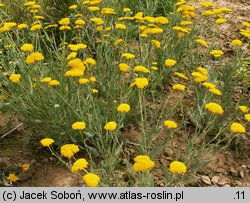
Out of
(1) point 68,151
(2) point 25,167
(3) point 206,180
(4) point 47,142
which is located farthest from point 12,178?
(3) point 206,180

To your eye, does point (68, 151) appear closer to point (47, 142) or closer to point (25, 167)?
point (47, 142)

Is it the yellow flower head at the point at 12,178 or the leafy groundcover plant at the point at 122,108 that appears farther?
the yellow flower head at the point at 12,178

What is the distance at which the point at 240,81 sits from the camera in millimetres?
4125

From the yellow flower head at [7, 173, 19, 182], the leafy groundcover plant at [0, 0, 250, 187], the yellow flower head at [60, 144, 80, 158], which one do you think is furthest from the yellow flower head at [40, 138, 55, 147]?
the yellow flower head at [7, 173, 19, 182]

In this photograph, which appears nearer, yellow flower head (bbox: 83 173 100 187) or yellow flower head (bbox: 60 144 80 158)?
yellow flower head (bbox: 83 173 100 187)

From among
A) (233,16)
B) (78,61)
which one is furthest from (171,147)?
(233,16)

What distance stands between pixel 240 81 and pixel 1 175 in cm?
253

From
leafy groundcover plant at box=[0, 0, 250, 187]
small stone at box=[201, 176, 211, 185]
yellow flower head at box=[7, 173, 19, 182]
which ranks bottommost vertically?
small stone at box=[201, 176, 211, 185]

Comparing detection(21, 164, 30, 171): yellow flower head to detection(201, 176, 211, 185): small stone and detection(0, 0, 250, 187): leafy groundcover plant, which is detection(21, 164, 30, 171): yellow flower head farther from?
detection(201, 176, 211, 185): small stone

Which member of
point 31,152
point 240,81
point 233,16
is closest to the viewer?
point 31,152

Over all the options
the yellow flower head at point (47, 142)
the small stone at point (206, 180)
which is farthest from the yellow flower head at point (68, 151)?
the small stone at point (206, 180)

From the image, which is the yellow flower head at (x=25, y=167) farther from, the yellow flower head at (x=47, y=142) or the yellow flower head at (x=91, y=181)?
the yellow flower head at (x=91, y=181)

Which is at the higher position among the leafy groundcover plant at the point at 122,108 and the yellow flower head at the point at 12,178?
the leafy groundcover plant at the point at 122,108
